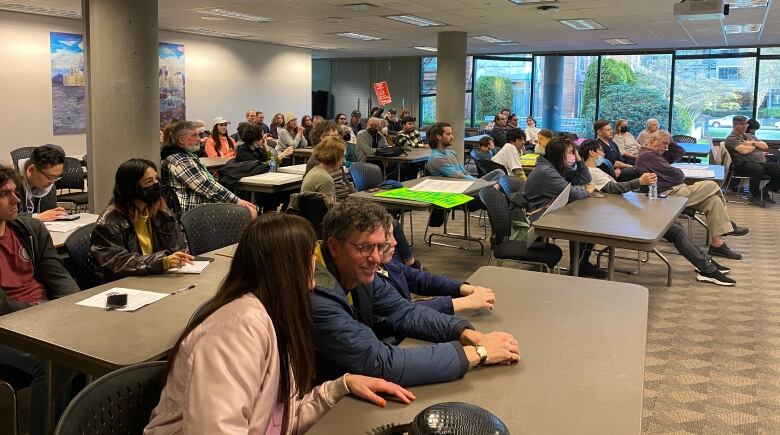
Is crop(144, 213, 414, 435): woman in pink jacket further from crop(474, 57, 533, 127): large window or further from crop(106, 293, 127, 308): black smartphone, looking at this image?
crop(474, 57, 533, 127): large window

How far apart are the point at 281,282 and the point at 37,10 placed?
34.8 feet

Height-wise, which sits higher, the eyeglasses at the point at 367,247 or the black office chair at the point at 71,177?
the eyeglasses at the point at 367,247

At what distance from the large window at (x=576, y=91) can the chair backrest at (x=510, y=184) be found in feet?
38.2

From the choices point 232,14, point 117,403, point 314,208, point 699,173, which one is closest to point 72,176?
point 232,14

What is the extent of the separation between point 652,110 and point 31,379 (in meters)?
15.9

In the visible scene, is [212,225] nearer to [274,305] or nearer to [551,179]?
[274,305]

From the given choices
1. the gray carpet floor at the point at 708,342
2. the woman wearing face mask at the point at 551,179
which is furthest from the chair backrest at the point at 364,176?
the woman wearing face mask at the point at 551,179

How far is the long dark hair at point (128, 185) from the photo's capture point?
10.4ft

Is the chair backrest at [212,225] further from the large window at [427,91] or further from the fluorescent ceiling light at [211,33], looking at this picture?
the large window at [427,91]

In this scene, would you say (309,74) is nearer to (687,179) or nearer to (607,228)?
(687,179)

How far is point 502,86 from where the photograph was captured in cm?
1820

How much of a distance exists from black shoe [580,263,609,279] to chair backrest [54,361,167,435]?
4968 mm

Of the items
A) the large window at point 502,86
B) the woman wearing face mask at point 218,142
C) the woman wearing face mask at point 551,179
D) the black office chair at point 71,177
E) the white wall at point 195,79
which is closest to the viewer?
the woman wearing face mask at point 551,179

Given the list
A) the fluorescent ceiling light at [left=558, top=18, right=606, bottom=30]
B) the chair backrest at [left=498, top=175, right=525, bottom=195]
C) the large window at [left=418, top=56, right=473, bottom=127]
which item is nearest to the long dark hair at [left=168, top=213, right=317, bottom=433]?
the chair backrest at [left=498, top=175, right=525, bottom=195]
